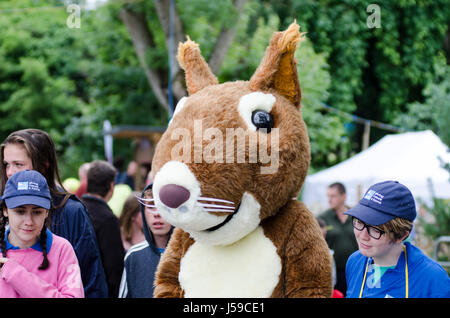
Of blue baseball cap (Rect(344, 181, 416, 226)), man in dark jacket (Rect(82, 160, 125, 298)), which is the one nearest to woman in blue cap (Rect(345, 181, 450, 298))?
blue baseball cap (Rect(344, 181, 416, 226))

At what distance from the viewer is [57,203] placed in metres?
2.88

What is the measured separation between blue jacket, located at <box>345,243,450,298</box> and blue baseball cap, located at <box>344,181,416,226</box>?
163 mm

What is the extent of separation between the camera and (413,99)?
14945 millimetres

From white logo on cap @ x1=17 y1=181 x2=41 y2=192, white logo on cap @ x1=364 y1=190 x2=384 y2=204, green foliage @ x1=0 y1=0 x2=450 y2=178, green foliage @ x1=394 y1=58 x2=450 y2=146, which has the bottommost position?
white logo on cap @ x1=364 y1=190 x2=384 y2=204

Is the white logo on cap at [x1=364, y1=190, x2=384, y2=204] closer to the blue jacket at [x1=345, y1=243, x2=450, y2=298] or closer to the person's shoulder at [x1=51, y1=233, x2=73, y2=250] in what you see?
the blue jacket at [x1=345, y1=243, x2=450, y2=298]

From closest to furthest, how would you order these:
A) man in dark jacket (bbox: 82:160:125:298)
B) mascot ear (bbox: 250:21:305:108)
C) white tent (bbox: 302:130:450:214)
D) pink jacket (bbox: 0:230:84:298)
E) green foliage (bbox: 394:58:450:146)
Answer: pink jacket (bbox: 0:230:84:298)
mascot ear (bbox: 250:21:305:108)
man in dark jacket (bbox: 82:160:125:298)
green foliage (bbox: 394:58:450:146)
white tent (bbox: 302:130:450:214)

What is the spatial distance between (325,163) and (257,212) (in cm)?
1274

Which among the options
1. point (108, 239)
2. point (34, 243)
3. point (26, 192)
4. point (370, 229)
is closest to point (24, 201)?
point (26, 192)

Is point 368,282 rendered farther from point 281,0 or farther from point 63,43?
point 63,43

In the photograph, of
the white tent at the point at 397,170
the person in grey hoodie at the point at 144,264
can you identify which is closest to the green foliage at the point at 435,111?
the white tent at the point at 397,170

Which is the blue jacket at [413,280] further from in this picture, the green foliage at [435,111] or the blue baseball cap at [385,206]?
the green foliage at [435,111]

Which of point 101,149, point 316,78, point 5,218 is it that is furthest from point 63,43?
point 5,218

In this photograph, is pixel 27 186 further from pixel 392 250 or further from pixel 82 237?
pixel 392 250

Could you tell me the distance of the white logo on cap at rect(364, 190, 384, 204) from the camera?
2498mm
